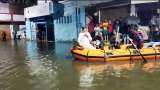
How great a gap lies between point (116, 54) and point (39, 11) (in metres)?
23.6

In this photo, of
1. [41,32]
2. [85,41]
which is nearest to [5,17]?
[41,32]

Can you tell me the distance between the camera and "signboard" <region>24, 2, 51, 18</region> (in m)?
39.9

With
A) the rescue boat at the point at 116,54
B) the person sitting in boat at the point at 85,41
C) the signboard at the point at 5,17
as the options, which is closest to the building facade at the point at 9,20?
the signboard at the point at 5,17

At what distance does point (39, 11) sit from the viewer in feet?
139

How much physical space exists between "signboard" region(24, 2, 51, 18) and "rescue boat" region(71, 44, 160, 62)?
19.5 meters

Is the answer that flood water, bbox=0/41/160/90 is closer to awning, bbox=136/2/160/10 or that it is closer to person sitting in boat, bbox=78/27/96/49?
person sitting in boat, bbox=78/27/96/49

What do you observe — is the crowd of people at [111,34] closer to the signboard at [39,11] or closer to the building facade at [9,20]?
the signboard at [39,11]

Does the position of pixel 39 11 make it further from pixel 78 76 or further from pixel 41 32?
pixel 78 76

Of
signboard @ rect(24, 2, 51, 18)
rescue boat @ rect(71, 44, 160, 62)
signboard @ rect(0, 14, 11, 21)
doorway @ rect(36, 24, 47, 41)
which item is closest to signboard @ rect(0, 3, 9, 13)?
signboard @ rect(0, 14, 11, 21)

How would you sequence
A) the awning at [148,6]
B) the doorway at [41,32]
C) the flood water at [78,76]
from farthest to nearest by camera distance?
the doorway at [41,32] < the awning at [148,6] < the flood water at [78,76]

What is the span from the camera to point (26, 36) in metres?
50.5

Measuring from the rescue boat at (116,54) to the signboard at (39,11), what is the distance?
767 inches

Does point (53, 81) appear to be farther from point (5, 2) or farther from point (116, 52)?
point (5, 2)

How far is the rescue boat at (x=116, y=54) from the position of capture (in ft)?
64.8
